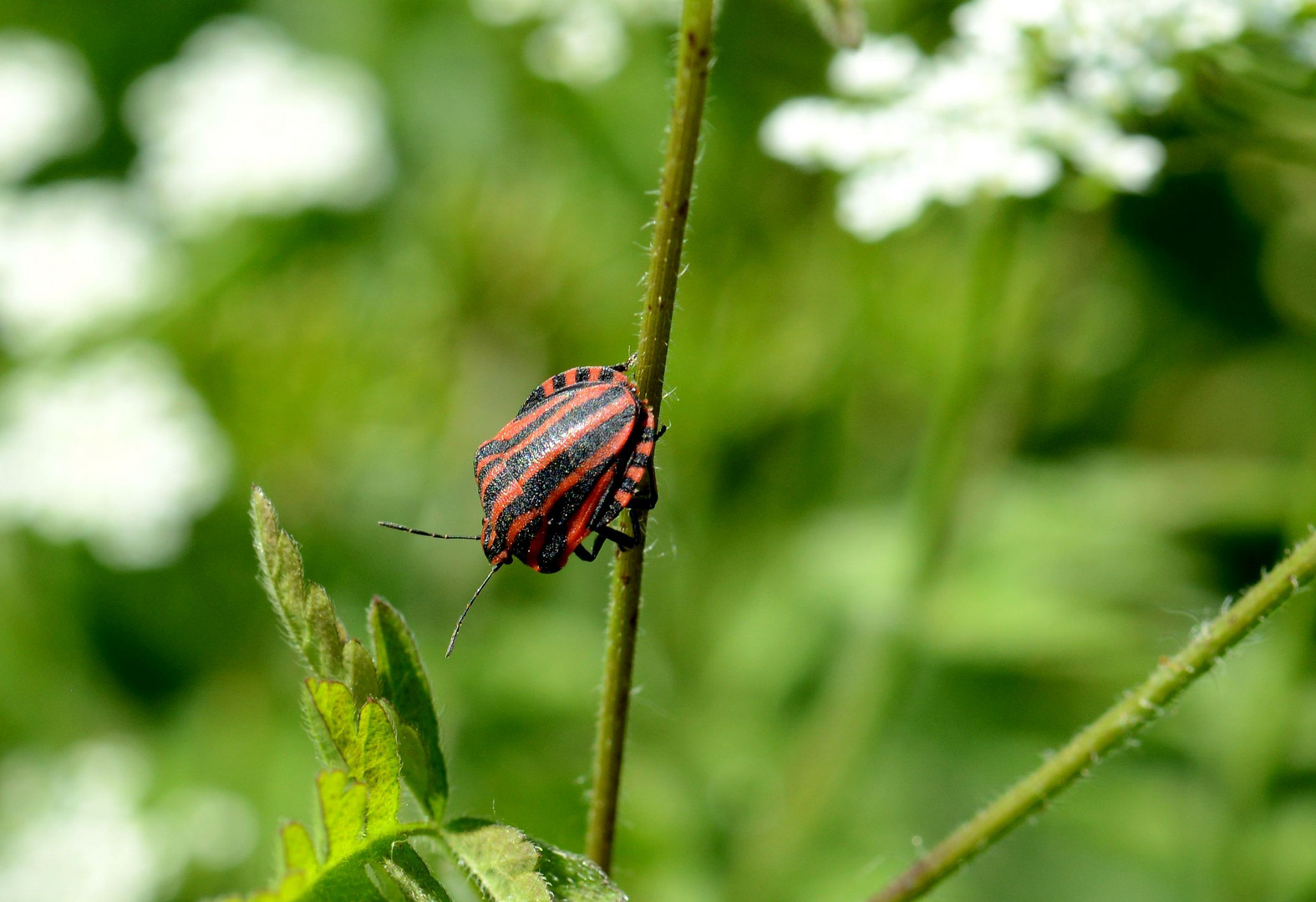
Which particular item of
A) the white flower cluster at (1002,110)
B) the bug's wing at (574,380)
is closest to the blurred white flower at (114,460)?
the white flower cluster at (1002,110)

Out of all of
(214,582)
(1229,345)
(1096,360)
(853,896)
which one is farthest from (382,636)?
(1229,345)

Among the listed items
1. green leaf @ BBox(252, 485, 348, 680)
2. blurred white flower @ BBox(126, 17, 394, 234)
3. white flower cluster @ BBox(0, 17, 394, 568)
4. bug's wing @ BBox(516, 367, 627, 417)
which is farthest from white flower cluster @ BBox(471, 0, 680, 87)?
green leaf @ BBox(252, 485, 348, 680)

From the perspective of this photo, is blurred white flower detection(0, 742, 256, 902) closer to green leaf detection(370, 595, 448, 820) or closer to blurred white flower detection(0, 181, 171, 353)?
blurred white flower detection(0, 181, 171, 353)

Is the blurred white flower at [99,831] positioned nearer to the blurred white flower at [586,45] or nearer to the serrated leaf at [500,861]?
the blurred white flower at [586,45]

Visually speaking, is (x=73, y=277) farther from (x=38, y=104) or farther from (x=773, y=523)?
(x=773, y=523)

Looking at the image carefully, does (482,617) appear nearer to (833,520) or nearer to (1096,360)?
(833,520)

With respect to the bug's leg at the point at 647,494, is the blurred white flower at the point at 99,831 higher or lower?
lower
